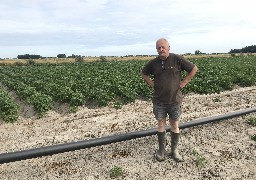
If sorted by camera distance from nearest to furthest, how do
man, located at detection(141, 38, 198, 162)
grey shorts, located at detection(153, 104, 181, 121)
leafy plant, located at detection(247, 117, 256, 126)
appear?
man, located at detection(141, 38, 198, 162) → grey shorts, located at detection(153, 104, 181, 121) → leafy plant, located at detection(247, 117, 256, 126)

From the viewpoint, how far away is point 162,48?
6.25 metres

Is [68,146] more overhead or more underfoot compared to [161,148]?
more overhead

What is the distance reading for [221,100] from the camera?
45.3 ft

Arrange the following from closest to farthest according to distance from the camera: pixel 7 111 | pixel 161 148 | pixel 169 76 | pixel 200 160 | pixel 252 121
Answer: pixel 169 76, pixel 200 160, pixel 161 148, pixel 252 121, pixel 7 111

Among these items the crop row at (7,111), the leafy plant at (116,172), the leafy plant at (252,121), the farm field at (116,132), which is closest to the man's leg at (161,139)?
the farm field at (116,132)

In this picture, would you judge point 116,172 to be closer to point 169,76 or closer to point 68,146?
point 68,146

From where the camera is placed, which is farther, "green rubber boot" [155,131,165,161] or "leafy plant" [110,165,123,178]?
"green rubber boot" [155,131,165,161]

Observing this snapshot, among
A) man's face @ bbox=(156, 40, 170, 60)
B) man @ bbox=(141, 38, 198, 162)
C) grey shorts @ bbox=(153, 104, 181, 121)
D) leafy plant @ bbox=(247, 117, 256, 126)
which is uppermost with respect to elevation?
man's face @ bbox=(156, 40, 170, 60)

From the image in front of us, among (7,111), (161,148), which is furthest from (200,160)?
(7,111)

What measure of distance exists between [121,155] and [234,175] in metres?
2.26

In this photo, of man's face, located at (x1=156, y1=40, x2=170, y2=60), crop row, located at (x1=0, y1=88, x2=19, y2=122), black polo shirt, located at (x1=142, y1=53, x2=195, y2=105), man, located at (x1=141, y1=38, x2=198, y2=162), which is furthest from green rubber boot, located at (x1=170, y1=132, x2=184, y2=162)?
crop row, located at (x1=0, y1=88, x2=19, y2=122)

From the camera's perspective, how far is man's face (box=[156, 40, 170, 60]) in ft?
20.5

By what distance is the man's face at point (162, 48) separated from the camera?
6234 millimetres

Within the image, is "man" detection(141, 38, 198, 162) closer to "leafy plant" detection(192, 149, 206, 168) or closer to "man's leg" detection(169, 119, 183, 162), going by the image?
"man's leg" detection(169, 119, 183, 162)
